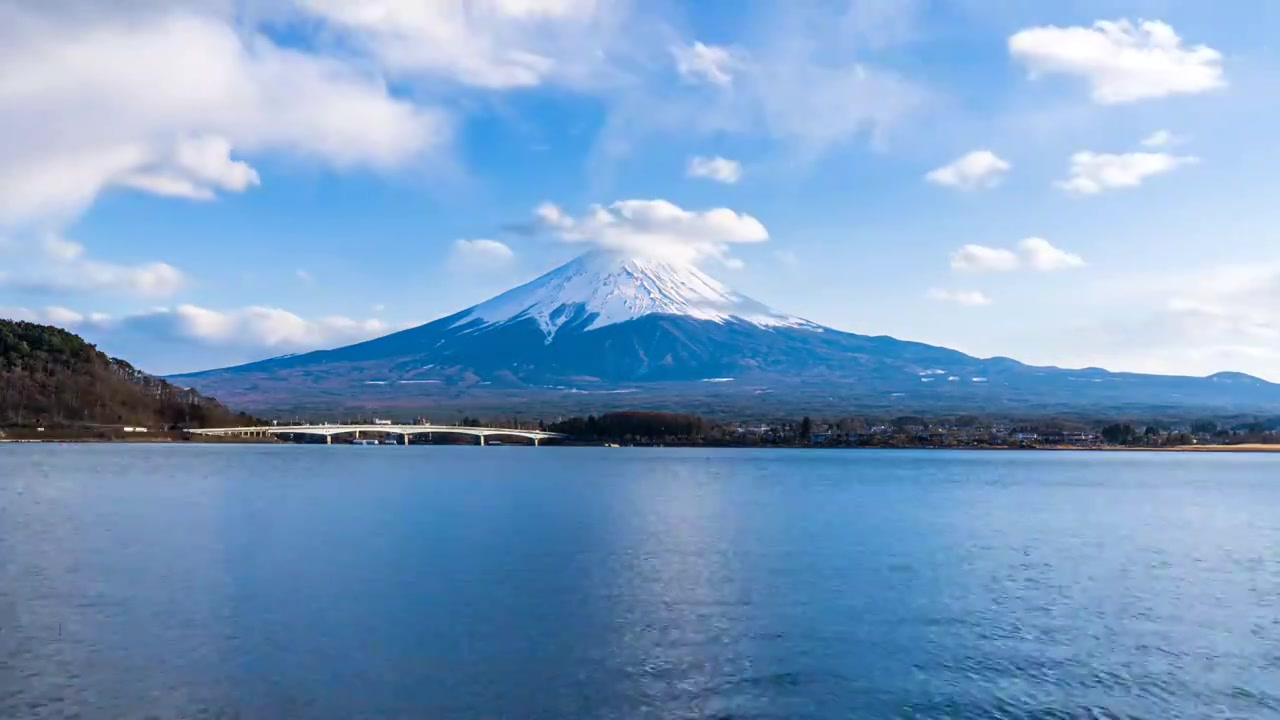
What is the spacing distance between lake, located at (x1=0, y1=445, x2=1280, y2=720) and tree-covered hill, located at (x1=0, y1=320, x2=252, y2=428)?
187ft

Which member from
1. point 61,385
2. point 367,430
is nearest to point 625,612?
point 61,385

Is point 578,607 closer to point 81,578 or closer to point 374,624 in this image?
point 374,624

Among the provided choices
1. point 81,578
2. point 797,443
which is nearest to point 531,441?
point 797,443

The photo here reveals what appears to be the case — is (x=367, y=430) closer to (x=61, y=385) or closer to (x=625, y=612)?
(x=61, y=385)

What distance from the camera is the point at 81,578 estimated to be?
703 inches

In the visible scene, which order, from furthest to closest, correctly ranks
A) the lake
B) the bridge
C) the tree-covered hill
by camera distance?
the bridge
the tree-covered hill
the lake

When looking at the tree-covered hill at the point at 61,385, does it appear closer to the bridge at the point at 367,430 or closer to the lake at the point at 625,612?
the bridge at the point at 367,430

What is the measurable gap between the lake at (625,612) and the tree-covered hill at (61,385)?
57.0 metres

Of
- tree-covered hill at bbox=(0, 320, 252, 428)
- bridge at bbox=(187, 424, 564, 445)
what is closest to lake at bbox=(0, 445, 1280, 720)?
tree-covered hill at bbox=(0, 320, 252, 428)

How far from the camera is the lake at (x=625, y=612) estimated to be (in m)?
11.6

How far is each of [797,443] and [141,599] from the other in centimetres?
9274

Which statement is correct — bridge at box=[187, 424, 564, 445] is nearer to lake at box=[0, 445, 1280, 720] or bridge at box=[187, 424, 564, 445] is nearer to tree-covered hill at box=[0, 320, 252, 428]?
tree-covered hill at box=[0, 320, 252, 428]

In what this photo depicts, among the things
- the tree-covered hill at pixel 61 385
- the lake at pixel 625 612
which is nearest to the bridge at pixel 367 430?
the tree-covered hill at pixel 61 385

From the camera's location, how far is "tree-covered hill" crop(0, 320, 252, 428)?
83.1 metres
